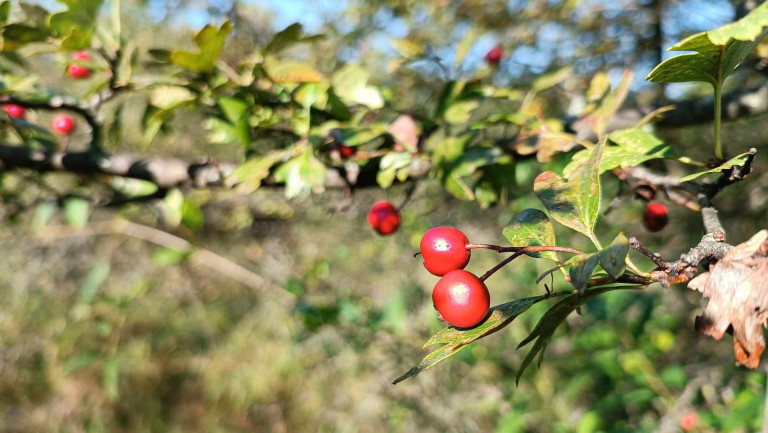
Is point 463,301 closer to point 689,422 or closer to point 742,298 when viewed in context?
point 742,298

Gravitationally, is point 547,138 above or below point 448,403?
above

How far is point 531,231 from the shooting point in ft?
1.97

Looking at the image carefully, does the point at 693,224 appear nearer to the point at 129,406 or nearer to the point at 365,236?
the point at 365,236

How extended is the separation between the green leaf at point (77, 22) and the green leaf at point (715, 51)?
35.4 inches

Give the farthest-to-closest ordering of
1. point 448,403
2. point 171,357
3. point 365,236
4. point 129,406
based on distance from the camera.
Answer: point 171,357 < point 129,406 < point 365,236 < point 448,403

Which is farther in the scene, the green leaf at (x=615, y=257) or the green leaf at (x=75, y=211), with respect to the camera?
the green leaf at (x=75, y=211)

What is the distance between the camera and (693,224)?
245 centimetres

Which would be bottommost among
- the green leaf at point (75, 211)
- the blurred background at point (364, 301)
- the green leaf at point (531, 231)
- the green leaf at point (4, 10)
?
the blurred background at point (364, 301)

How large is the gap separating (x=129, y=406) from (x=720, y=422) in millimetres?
3885

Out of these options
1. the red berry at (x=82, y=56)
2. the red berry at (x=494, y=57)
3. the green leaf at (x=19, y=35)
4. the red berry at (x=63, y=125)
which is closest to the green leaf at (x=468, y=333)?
the green leaf at (x=19, y=35)

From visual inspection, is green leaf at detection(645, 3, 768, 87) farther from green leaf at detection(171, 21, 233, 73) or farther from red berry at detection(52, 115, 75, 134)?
red berry at detection(52, 115, 75, 134)

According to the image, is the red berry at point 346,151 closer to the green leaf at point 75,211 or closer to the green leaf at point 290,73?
the green leaf at point 290,73

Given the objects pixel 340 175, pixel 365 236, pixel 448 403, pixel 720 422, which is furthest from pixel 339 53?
pixel 720 422

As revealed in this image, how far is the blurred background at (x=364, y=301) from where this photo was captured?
6.35 ft
